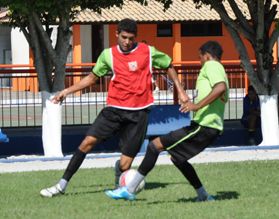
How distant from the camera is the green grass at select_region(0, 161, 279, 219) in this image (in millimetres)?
10086

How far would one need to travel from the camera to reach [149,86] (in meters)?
11.2

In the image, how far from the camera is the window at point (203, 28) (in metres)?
45.9

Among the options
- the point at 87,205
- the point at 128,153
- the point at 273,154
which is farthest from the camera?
the point at 273,154

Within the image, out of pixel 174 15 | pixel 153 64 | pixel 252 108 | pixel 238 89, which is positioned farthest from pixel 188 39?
pixel 153 64

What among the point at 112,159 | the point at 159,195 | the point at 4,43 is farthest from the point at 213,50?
the point at 4,43

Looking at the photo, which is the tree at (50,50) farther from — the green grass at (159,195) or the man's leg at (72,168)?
the man's leg at (72,168)

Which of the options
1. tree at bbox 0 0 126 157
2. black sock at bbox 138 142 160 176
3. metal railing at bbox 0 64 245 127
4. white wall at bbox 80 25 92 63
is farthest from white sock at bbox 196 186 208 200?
white wall at bbox 80 25 92 63

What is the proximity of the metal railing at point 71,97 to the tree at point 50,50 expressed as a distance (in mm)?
3237

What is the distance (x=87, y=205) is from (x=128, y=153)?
3.25 feet

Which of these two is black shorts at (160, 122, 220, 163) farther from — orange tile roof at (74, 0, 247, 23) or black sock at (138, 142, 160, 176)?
orange tile roof at (74, 0, 247, 23)

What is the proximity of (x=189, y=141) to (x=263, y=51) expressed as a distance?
7.33 metres

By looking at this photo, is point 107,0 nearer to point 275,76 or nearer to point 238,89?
point 275,76

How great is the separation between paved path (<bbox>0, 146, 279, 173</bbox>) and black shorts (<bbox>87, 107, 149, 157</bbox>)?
3647 millimetres

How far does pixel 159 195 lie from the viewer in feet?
37.9
